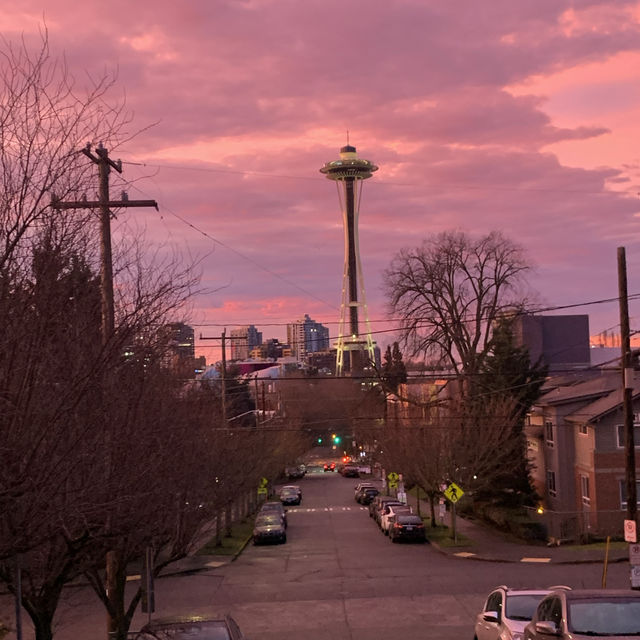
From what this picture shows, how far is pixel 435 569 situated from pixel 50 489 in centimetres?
2521

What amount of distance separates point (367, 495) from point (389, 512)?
60.4 feet

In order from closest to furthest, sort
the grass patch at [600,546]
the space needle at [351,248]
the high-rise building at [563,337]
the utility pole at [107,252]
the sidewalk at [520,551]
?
1. the utility pole at [107,252]
2. the sidewalk at [520,551]
3. the grass patch at [600,546]
4. the high-rise building at [563,337]
5. the space needle at [351,248]

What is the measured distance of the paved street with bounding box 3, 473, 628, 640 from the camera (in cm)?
2212

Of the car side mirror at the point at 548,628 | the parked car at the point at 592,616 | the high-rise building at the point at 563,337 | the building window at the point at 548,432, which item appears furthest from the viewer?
the high-rise building at the point at 563,337

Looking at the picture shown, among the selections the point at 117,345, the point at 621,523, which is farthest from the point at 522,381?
the point at 117,345

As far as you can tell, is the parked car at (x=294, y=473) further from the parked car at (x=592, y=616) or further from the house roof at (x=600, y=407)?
the parked car at (x=592, y=616)

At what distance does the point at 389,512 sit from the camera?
1737 inches

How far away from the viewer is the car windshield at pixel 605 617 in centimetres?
987

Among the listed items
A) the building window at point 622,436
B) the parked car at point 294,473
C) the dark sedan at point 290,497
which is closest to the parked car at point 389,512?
the building window at point 622,436

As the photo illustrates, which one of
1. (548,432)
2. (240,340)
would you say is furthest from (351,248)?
(548,432)

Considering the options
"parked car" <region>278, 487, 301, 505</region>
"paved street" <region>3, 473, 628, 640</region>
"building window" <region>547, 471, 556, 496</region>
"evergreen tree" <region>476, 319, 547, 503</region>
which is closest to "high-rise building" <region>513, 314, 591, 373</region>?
"parked car" <region>278, 487, 301, 505</region>

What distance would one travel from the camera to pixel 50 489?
27.3 feet

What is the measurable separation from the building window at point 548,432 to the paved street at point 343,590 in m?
11.4

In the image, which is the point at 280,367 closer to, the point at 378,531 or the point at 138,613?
the point at 378,531
